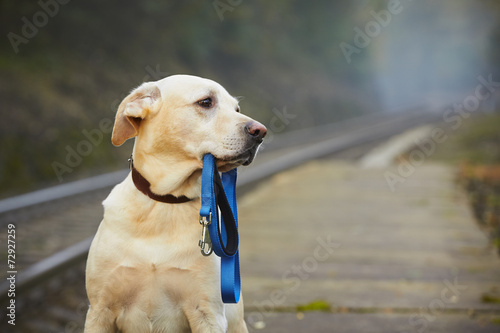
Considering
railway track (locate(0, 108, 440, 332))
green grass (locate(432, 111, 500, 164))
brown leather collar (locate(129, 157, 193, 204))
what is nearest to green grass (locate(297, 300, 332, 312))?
railway track (locate(0, 108, 440, 332))

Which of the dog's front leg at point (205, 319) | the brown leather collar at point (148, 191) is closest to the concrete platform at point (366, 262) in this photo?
the dog's front leg at point (205, 319)

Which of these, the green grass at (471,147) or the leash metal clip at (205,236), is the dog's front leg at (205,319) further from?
the green grass at (471,147)

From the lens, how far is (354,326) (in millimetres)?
4461

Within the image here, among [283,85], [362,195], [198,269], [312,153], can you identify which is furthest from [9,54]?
[283,85]

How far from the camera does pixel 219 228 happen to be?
2.77 m

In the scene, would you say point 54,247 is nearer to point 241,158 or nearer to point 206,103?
point 206,103

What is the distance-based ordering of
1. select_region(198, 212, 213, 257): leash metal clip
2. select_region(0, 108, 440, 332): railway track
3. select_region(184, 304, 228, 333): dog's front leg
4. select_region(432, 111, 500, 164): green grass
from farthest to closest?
1. select_region(432, 111, 500, 164): green grass
2. select_region(0, 108, 440, 332): railway track
3. select_region(184, 304, 228, 333): dog's front leg
4. select_region(198, 212, 213, 257): leash metal clip

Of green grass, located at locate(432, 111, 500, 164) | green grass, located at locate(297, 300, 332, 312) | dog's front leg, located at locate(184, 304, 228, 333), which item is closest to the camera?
dog's front leg, located at locate(184, 304, 228, 333)

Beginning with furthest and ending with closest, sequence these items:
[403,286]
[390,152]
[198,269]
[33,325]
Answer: [390,152], [403,286], [33,325], [198,269]

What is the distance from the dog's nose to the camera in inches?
112

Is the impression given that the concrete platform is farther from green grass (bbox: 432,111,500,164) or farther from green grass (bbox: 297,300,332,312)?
green grass (bbox: 432,111,500,164)

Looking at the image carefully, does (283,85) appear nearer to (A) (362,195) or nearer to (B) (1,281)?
(A) (362,195)

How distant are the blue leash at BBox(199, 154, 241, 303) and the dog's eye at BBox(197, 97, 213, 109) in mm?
266

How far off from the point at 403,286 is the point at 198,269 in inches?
125
